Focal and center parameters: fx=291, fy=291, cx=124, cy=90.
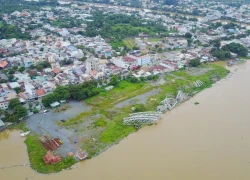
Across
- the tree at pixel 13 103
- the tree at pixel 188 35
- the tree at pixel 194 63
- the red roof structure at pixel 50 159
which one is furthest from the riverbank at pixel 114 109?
the tree at pixel 188 35

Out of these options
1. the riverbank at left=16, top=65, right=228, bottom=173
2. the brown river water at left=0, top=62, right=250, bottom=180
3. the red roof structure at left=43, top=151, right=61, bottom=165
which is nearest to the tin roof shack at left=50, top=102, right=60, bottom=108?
the riverbank at left=16, top=65, right=228, bottom=173

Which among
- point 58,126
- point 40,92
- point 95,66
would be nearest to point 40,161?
point 58,126

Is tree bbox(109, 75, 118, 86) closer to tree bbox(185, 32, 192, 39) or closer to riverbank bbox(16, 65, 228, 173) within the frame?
riverbank bbox(16, 65, 228, 173)

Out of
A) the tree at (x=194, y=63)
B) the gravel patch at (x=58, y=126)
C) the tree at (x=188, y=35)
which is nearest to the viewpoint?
the gravel patch at (x=58, y=126)

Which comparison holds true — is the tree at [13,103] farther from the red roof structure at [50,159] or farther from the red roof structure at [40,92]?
the red roof structure at [50,159]

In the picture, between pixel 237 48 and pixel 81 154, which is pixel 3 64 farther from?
pixel 237 48

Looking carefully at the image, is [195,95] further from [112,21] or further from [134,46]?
[112,21]

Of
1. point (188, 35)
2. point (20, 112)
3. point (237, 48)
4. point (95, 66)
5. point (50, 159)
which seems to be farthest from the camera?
point (188, 35)
